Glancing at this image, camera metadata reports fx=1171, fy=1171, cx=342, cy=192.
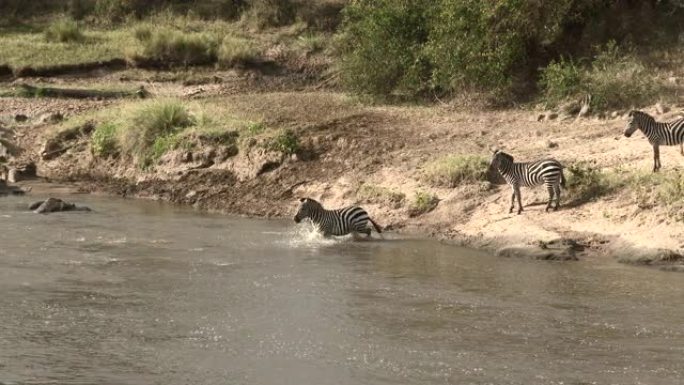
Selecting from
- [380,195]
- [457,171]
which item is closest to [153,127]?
[380,195]

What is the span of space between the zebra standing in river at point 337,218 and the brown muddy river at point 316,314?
23 cm

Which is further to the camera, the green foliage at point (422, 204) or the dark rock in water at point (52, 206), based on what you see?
the dark rock in water at point (52, 206)

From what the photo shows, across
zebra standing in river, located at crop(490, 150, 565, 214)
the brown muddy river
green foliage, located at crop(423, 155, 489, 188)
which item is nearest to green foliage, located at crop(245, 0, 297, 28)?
green foliage, located at crop(423, 155, 489, 188)

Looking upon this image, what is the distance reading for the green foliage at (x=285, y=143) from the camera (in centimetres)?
1994

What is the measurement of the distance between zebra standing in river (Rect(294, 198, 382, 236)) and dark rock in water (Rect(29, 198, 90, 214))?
14.1 ft

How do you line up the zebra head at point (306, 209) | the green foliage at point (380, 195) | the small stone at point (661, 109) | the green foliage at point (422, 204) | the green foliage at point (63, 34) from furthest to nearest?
the green foliage at point (63, 34)
the small stone at point (661, 109)
the green foliage at point (380, 195)
the green foliage at point (422, 204)
the zebra head at point (306, 209)

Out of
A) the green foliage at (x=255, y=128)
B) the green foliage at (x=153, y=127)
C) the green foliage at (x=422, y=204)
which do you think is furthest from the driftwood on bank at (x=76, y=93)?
the green foliage at (x=422, y=204)

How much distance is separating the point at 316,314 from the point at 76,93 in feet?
54.4

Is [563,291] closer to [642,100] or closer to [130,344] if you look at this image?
[130,344]

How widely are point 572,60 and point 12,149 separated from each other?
11.1 metres

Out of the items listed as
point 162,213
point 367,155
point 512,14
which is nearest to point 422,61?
point 512,14

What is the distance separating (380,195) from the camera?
1784cm

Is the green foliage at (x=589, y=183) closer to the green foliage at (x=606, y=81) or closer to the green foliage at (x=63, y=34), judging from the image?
the green foliage at (x=606, y=81)

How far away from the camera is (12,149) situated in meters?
23.4
